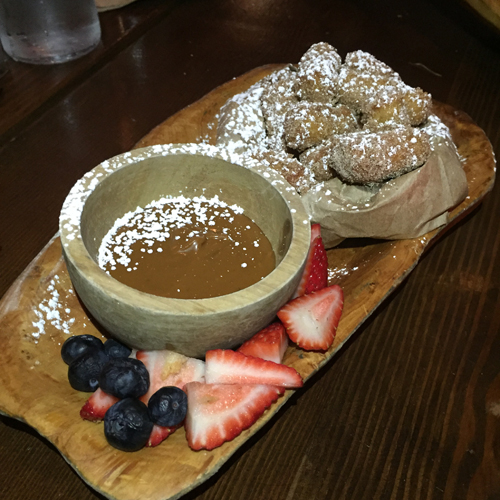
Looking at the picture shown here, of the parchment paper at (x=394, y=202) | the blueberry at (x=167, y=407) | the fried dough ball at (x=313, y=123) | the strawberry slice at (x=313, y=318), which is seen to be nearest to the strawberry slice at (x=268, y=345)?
the strawberry slice at (x=313, y=318)

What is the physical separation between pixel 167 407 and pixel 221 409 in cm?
8

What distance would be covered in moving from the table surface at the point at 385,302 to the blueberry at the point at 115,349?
0.19 meters

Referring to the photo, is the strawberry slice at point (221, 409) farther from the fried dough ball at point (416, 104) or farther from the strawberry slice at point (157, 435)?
the fried dough ball at point (416, 104)

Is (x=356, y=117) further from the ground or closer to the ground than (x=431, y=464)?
further from the ground

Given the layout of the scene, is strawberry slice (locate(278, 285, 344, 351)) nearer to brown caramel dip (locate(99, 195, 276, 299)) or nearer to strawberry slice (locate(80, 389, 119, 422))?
brown caramel dip (locate(99, 195, 276, 299))

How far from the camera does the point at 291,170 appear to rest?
115 centimetres

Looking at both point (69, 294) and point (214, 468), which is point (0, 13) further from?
point (214, 468)

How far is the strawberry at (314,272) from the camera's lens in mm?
1047

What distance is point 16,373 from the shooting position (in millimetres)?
896

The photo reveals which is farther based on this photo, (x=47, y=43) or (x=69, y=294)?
(x=47, y=43)

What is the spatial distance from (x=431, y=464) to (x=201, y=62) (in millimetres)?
1535

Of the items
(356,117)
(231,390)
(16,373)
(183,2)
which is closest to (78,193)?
(16,373)

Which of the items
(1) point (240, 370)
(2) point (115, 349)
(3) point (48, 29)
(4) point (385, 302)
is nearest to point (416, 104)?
(4) point (385, 302)

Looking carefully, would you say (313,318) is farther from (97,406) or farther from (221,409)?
(97,406)
